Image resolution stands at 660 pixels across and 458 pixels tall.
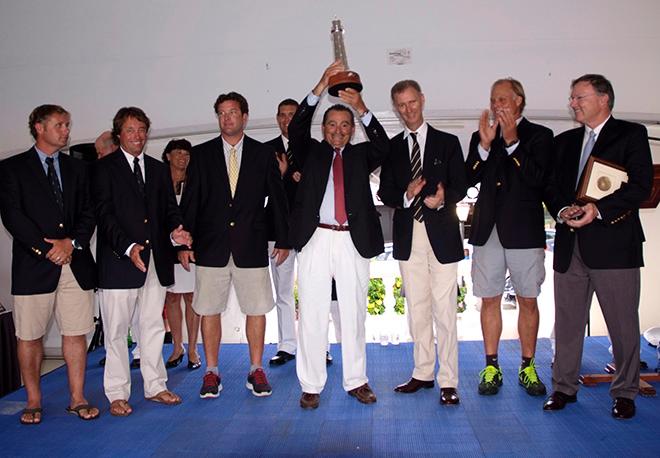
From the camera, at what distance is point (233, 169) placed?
11.0 ft

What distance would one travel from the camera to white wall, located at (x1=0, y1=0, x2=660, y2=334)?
15.6 ft

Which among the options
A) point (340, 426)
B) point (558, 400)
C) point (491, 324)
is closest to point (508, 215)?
point (491, 324)

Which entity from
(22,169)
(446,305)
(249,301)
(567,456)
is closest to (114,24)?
(22,169)

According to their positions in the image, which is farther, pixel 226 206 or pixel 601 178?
pixel 226 206

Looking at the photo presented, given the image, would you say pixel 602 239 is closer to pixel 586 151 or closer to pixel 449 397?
pixel 586 151

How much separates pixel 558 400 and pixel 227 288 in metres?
2.05

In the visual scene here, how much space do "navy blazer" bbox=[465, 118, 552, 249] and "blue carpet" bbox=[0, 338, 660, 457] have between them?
0.97m

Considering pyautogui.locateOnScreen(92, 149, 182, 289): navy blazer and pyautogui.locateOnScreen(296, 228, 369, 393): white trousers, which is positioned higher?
pyautogui.locateOnScreen(92, 149, 182, 289): navy blazer

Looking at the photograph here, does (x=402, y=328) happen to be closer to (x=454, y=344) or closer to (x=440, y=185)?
(x=454, y=344)

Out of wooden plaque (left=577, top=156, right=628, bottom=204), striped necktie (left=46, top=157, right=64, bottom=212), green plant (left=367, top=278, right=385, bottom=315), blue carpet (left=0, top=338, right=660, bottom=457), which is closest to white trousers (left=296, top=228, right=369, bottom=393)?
blue carpet (left=0, top=338, right=660, bottom=457)

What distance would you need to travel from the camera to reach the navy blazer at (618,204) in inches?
109

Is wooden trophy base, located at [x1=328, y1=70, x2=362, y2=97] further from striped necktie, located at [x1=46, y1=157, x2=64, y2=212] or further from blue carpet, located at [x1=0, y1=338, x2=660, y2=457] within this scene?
blue carpet, located at [x1=0, y1=338, x2=660, y2=457]

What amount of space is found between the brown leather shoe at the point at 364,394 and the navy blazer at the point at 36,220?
66.9 inches

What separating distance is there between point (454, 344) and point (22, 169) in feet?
8.71
